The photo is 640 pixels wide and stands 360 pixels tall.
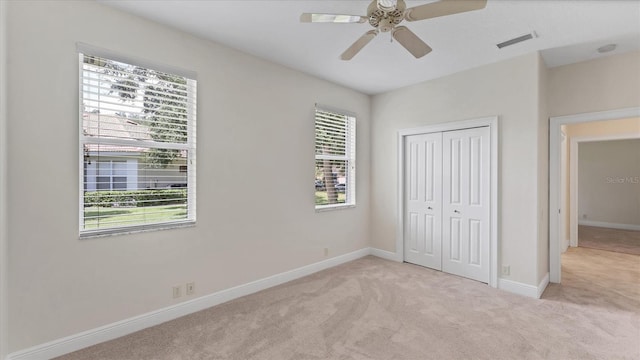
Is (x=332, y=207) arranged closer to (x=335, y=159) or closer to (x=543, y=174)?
(x=335, y=159)

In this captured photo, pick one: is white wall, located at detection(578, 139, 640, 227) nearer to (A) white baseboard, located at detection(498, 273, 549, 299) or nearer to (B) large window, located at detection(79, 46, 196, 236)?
(A) white baseboard, located at detection(498, 273, 549, 299)

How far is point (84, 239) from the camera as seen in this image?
7.42 ft

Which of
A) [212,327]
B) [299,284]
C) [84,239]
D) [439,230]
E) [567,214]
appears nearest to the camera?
[84,239]

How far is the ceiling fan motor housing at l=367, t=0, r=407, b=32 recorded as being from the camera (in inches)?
69.9

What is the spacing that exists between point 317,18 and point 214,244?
2.34 metres

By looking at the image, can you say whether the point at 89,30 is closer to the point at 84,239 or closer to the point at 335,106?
the point at 84,239

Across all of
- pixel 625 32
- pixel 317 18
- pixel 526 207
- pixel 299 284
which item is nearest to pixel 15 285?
pixel 299 284

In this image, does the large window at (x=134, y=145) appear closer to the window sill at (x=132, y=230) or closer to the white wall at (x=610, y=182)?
the window sill at (x=132, y=230)

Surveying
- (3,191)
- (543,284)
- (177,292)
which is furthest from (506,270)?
(3,191)

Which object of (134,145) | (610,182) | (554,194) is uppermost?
(134,145)

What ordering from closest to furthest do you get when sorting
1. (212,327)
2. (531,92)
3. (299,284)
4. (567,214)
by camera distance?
(212,327)
(531,92)
(299,284)
(567,214)

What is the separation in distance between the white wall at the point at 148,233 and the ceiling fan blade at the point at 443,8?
6.71ft

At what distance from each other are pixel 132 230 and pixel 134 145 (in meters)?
0.74

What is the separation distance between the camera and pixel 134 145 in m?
2.53
